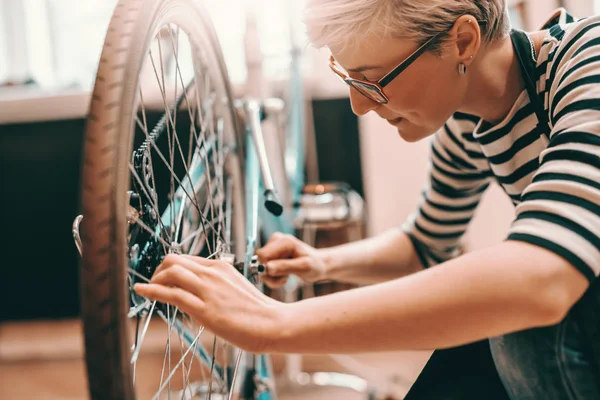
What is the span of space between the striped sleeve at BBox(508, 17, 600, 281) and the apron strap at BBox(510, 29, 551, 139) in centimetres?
12

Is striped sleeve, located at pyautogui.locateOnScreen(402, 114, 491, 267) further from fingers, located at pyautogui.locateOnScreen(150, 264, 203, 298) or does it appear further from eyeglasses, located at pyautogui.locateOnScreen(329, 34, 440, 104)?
fingers, located at pyautogui.locateOnScreen(150, 264, 203, 298)

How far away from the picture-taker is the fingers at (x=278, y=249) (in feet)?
2.76

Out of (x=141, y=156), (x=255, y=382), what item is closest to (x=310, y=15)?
(x=141, y=156)

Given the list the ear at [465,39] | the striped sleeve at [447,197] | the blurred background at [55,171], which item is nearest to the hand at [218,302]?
the ear at [465,39]

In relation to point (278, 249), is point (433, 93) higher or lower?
higher

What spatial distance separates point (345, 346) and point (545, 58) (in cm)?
44

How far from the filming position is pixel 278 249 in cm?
85

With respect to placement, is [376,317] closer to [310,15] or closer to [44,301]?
[310,15]

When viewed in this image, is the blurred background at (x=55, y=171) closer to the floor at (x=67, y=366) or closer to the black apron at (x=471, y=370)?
the floor at (x=67, y=366)

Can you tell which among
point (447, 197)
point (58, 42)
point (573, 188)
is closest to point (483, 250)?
point (573, 188)

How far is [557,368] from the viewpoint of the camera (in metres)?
0.60

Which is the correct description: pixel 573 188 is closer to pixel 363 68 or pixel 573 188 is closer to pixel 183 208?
pixel 363 68

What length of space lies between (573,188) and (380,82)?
0.26 meters

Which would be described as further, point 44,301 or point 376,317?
point 44,301
